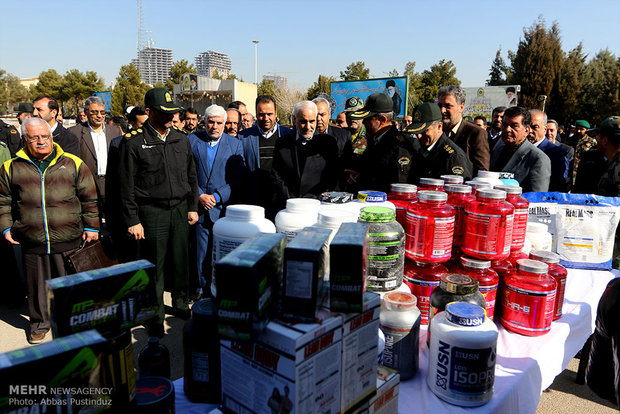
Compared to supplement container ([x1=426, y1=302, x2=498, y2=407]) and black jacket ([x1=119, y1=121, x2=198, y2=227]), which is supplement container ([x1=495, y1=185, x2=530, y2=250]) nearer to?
supplement container ([x1=426, y1=302, x2=498, y2=407])

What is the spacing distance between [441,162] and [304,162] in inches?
51.2

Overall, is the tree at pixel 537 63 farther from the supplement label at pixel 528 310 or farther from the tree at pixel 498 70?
the supplement label at pixel 528 310

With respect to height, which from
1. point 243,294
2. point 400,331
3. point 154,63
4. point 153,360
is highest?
point 154,63

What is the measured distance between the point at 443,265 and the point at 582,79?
3769cm

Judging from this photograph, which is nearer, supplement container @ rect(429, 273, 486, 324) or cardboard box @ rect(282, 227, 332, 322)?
cardboard box @ rect(282, 227, 332, 322)

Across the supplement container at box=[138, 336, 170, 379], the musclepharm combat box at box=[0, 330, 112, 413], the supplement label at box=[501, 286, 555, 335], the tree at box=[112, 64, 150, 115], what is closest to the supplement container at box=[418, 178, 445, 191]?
the supplement label at box=[501, 286, 555, 335]

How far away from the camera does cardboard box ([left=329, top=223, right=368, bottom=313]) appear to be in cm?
114

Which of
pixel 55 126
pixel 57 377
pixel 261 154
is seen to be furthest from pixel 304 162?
pixel 55 126

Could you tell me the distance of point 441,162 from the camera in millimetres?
2998

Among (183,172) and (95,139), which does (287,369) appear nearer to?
(183,172)

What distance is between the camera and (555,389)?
3250mm

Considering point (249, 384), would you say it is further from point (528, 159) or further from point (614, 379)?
point (528, 159)

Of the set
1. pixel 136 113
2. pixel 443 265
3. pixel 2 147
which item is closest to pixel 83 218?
pixel 2 147

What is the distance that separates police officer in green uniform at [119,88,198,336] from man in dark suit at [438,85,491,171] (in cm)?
286
